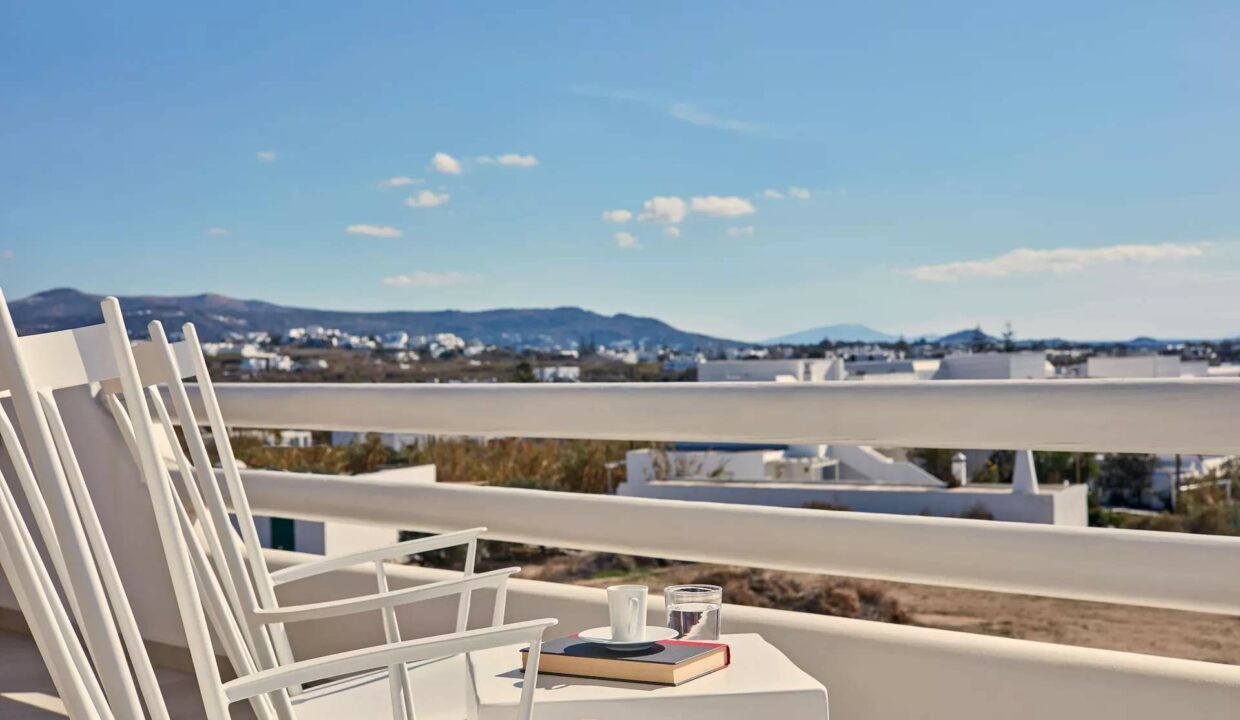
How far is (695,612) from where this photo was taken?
1995mm

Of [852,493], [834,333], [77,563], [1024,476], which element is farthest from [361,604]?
[834,333]

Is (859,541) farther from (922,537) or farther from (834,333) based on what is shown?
(834,333)

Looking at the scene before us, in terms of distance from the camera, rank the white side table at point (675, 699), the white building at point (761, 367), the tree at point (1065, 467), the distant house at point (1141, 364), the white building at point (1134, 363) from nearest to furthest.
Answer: the white side table at point (675, 699)
the tree at point (1065, 467)
the distant house at point (1141, 364)
the white building at point (1134, 363)
the white building at point (761, 367)

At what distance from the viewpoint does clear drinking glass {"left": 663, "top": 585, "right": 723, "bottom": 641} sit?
6.54 ft

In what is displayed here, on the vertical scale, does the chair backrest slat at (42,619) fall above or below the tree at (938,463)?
above

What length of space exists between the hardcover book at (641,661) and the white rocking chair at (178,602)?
7.8 inches

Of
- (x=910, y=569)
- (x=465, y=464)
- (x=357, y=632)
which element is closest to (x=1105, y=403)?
(x=910, y=569)

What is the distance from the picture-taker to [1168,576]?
2061 millimetres

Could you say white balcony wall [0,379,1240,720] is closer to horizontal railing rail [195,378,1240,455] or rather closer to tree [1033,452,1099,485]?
horizontal railing rail [195,378,1240,455]

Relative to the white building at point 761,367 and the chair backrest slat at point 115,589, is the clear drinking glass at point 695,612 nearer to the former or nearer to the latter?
the chair backrest slat at point 115,589

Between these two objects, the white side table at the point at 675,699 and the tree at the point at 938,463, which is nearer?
the white side table at the point at 675,699

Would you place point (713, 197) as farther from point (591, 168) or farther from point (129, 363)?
point (129, 363)

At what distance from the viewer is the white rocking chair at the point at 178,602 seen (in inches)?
56.5

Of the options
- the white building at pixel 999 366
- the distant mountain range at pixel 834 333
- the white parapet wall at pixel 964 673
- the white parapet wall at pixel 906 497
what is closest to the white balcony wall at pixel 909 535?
the white parapet wall at pixel 964 673
